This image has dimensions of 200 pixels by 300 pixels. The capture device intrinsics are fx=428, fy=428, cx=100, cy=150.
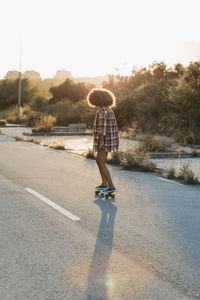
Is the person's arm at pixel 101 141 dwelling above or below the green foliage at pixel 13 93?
below

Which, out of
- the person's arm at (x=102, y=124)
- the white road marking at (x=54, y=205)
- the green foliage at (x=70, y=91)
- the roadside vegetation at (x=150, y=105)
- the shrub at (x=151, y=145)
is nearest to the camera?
the white road marking at (x=54, y=205)

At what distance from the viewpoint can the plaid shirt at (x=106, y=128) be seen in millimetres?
7059

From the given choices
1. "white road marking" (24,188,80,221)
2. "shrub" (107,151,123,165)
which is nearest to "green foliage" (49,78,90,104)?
"shrub" (107,151,123,165)

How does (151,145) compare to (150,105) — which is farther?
(150,105)

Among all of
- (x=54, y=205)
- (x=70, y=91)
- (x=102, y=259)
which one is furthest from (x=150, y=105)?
(x=70, y=91)

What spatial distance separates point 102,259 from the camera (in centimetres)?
438

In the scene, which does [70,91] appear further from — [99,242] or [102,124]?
[99,242]

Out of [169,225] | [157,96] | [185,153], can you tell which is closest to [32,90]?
[157,96]

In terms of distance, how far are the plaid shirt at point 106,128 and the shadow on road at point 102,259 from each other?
1205mm

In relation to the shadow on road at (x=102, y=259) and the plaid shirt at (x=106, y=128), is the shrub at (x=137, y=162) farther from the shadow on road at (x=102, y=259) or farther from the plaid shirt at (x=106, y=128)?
the shadow on road at (x=102, y=259)

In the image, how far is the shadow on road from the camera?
3.59m

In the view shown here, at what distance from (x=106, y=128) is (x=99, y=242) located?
267cm

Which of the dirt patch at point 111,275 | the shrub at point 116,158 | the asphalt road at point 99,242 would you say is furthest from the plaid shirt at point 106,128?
the shrub at point 116,158

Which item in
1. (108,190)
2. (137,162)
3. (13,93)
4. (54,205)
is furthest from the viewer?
(13,93)
